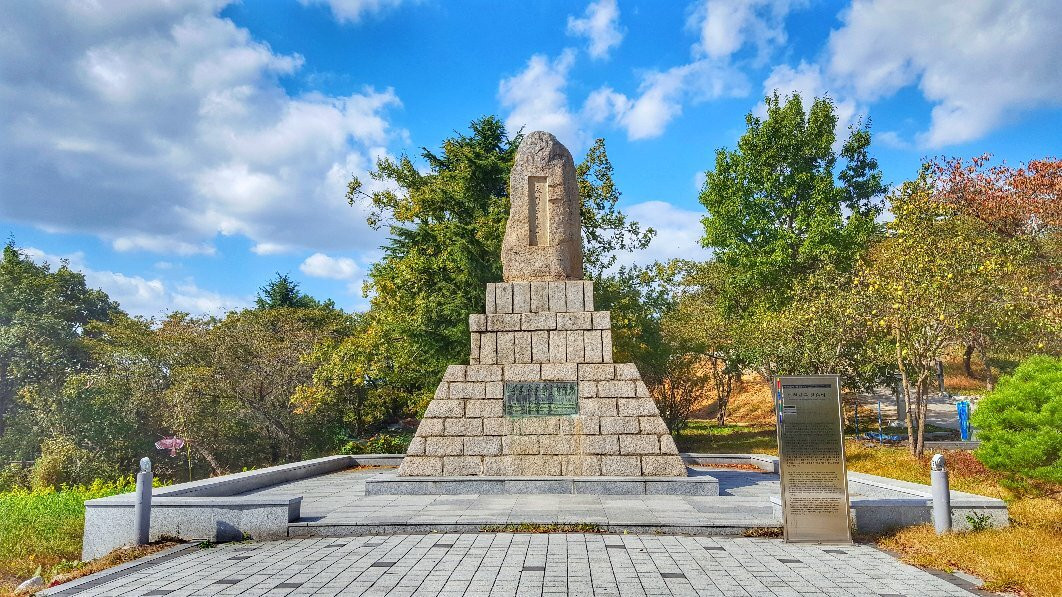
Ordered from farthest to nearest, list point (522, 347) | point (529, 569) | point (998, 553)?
point (522, 347)
point (998, 553)
point (529, 569)

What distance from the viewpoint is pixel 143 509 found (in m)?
6.89

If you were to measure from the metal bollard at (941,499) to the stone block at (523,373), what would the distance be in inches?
217

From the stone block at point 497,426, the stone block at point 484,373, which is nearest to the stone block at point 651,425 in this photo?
the stone block at point 497,426

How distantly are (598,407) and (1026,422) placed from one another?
6.43m

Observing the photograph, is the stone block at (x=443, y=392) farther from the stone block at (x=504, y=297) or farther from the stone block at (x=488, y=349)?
the stone block at (x=504, y=297)

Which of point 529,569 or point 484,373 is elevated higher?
point 484,373

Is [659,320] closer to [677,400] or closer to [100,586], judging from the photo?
[677,400]

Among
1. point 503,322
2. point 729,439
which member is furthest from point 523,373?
point 729,439

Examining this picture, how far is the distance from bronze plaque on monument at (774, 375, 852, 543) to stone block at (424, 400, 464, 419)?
5148 mm

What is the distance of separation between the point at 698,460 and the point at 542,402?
227 inches

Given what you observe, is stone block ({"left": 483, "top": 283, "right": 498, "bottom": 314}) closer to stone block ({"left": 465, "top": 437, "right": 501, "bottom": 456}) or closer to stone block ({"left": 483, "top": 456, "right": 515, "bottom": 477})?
stone block ({"left": 465, "top": 437, "right": 501, "bottom": 456})

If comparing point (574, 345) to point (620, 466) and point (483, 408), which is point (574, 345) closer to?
point (483, 408)

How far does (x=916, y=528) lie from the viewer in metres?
6.91

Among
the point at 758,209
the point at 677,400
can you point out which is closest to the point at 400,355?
the point at 677,400
